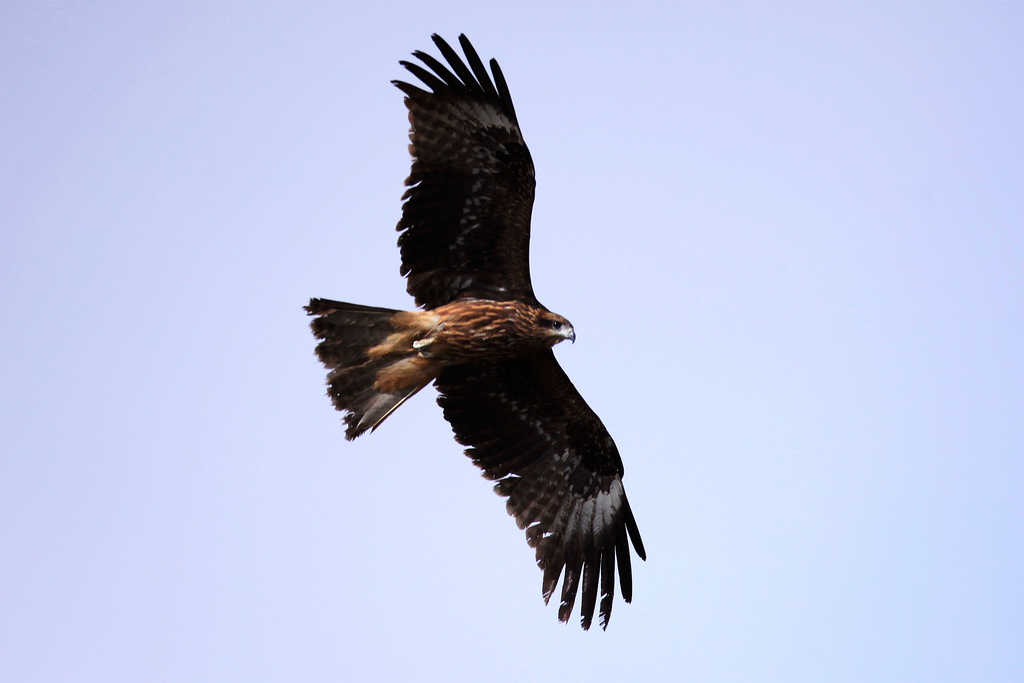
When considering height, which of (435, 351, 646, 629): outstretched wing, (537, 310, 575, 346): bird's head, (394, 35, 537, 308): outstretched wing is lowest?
(435, 351, 646, 629): outstretched wing

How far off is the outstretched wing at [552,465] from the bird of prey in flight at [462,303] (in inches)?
0.8

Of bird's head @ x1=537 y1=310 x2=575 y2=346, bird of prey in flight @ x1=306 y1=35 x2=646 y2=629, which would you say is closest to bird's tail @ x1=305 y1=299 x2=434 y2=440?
bird of prey in flight @ x1=306 y1=35 x2=646 y2=629

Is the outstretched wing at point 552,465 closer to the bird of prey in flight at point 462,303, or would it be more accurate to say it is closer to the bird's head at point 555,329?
the bird of prey in flight at point 462,303

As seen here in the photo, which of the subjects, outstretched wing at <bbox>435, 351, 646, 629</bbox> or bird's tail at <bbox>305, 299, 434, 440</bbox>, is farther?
outstretched wing at <bbox>435, 351, 646, 629</bbox>

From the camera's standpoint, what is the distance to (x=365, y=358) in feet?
26.4

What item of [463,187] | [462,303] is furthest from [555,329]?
[463,187]

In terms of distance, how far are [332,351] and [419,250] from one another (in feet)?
3.47

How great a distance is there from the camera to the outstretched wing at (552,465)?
8.62m

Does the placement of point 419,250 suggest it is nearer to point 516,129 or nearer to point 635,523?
point 516,129

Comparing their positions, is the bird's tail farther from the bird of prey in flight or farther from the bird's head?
the bird's head

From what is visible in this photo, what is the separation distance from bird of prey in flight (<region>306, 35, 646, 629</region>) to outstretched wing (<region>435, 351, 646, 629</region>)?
0.02 m

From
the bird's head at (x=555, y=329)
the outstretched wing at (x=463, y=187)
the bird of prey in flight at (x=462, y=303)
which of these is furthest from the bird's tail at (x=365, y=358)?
the bird's head at (x=555, y=329)

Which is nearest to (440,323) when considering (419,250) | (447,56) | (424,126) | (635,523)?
(419,250)

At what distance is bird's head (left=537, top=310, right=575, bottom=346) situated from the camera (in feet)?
26.3
